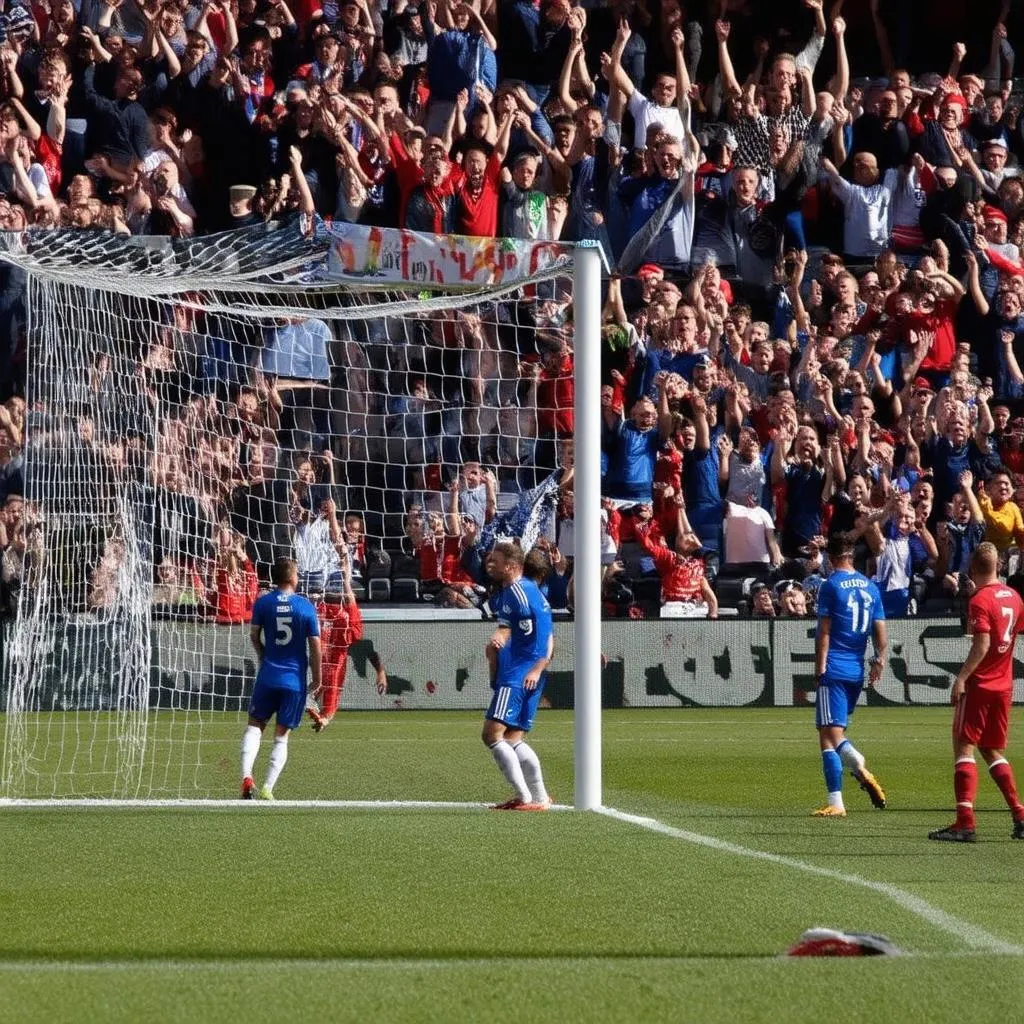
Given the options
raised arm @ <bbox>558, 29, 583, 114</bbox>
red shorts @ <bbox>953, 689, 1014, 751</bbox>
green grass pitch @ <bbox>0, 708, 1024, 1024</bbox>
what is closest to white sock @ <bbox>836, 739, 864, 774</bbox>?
green grass pitch @ <bbox>0, 708, 1024, 1024</bbox>

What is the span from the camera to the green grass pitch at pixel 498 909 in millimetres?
5383

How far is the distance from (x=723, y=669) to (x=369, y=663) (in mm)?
3891

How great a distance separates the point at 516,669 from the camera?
11.5 metres

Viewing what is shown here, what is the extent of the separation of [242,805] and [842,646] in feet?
13.4

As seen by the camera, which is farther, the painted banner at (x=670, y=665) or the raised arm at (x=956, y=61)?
the raised arm at (x=956, y=61)

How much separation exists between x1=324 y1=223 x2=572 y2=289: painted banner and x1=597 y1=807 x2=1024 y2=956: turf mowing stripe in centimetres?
367

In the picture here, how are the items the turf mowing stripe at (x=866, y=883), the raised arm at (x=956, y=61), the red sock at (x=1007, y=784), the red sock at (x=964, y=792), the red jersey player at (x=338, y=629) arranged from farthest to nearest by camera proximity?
the raised arm at (x=956, y=61)
the red jersey player at (x=338, y=629)
the red sock at (x=1007, y=784)
the red sock at (x=964, y=792)
the turf mowing stripe at (x=866, y=883)

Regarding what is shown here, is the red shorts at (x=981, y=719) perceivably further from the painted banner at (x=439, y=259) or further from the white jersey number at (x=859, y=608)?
the painted banner at (x=439, y=259)

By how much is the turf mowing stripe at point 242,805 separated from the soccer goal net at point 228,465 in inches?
22.9

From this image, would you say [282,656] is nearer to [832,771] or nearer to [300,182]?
[832,771]

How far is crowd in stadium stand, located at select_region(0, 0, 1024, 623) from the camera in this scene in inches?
706

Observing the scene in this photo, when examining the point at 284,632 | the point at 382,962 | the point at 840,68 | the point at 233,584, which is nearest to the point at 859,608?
the point at 284,632

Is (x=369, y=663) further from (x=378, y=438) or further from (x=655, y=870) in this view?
(x=655, y=870)

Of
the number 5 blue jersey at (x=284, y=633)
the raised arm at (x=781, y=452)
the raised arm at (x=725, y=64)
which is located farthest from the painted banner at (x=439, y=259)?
the raised arm at (x=725, y=64)
